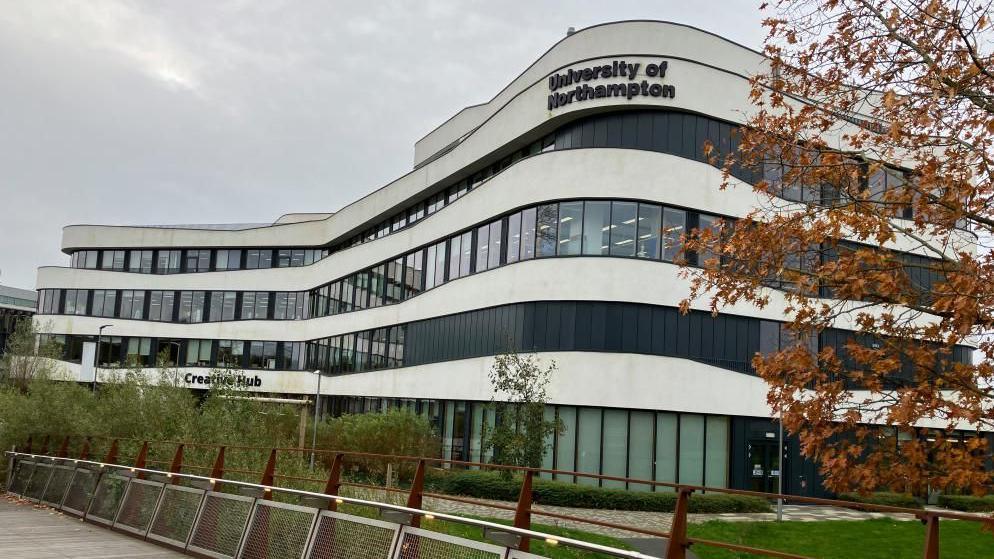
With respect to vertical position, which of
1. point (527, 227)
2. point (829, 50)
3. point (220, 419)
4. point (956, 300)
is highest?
point (527, 227)

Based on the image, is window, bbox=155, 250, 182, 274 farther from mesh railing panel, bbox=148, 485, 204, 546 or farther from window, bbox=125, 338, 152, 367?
mesh railing panel, bbox=148, 485, 204, 546

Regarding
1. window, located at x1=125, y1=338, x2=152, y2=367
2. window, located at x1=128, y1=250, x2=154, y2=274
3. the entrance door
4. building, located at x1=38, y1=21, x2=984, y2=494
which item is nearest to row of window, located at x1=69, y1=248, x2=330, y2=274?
window, located at x1=128, y1=250, x2=154, y2=274

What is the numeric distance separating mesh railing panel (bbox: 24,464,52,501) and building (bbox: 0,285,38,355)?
8307 cm

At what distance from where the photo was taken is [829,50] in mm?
10336

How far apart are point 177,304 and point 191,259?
3.72m

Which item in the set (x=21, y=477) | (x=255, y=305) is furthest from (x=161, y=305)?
(x=21, y=477)

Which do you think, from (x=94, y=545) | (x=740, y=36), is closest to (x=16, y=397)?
(x=94, y=545)

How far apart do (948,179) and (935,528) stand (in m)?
3.93

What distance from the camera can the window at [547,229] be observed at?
103 ft

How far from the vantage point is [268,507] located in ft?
37.3

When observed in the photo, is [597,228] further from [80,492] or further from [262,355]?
[262,355]

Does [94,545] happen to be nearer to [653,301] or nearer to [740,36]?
[653,301]

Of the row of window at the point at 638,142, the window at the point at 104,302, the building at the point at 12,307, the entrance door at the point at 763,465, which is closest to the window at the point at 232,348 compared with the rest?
the window at the point at 104,302

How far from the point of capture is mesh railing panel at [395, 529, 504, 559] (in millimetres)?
8211
